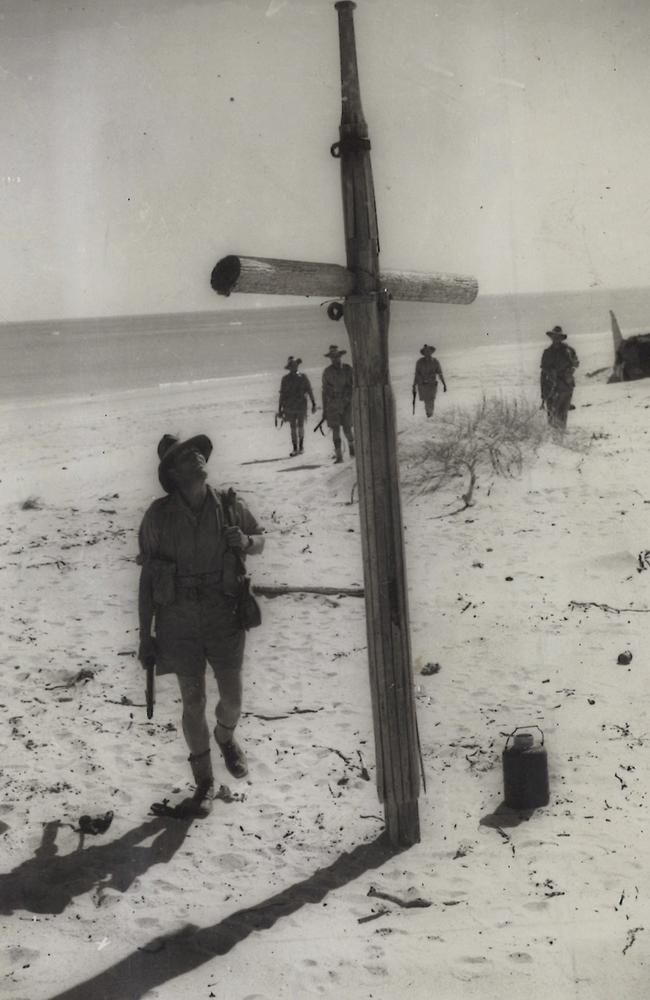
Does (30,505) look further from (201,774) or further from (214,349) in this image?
(214,349)

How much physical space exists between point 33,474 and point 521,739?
44.4 feet

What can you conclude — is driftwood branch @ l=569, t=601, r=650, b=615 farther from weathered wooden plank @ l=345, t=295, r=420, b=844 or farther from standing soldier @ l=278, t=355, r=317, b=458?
standing soldier @ l=278, t=355, r=317, b=458

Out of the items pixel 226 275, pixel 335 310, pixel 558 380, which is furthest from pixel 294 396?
pixel 226 275

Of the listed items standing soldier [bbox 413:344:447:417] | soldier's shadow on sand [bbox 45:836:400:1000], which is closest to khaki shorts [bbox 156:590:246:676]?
soldier's shadow on sand [bbox 45:836:400:1000]

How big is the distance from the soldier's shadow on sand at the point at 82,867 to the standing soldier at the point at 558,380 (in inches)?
428

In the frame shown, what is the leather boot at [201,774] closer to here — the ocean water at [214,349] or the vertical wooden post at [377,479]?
the vertical wooden post at [377,479]

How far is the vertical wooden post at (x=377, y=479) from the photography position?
15.8 ft

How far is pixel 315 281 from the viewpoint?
4.65 metres

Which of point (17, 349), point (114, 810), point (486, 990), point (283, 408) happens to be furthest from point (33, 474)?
point (17, 349)

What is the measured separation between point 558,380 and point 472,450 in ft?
12.2

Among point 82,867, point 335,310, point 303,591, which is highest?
point 335,310

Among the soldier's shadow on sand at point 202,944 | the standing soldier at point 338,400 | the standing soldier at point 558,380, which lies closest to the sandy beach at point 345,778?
the soldier's shadow on sand at point 202,944

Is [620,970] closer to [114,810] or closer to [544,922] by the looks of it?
[544,922]

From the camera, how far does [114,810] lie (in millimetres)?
5789
